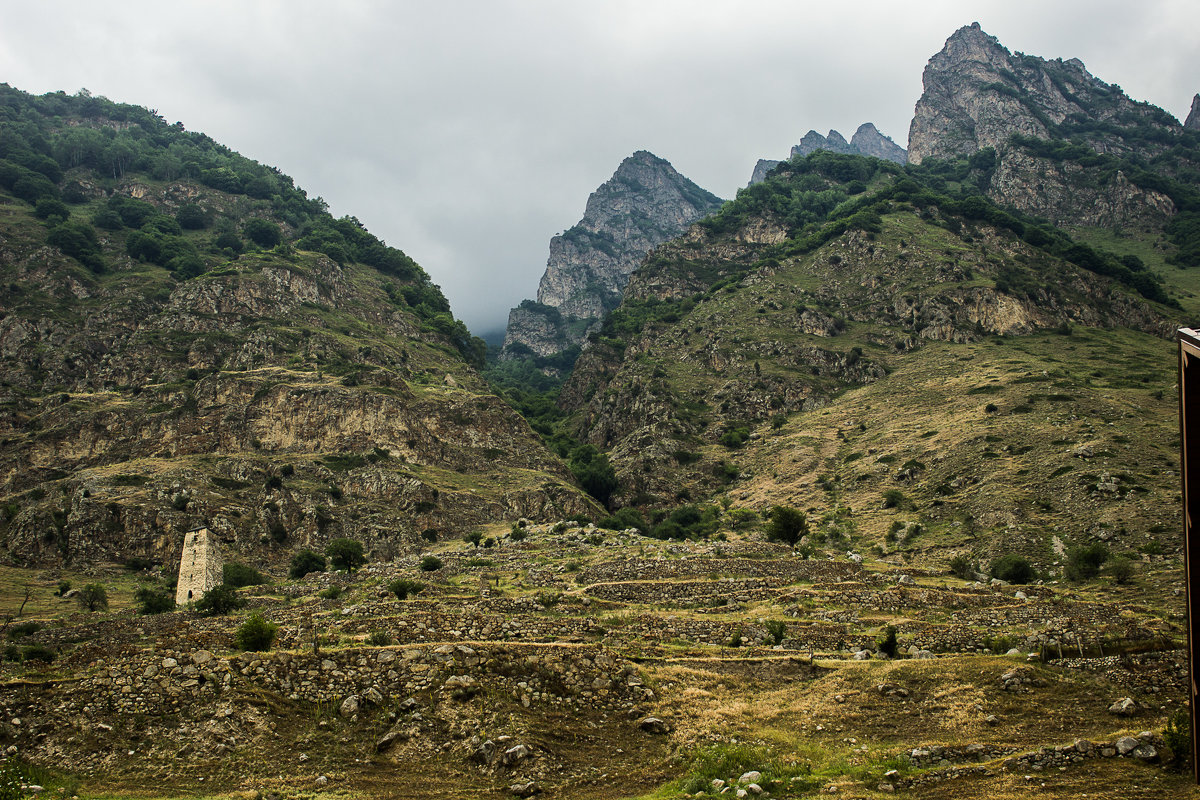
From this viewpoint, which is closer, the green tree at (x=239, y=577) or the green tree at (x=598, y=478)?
the green tree at (x=239, y=577)

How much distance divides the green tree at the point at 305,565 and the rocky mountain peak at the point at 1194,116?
250376 mm

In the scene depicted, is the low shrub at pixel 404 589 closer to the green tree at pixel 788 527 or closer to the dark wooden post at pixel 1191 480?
the dark wooden post at pixel 1191 480

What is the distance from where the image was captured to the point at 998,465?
49.2 metres

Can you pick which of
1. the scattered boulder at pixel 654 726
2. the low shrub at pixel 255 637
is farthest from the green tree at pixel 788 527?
the low shrub at pixel 255 637

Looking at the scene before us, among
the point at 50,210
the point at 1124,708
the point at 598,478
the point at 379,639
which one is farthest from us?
the point at 50,210

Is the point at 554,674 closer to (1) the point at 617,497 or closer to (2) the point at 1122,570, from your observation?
(2) the point at 1122,570

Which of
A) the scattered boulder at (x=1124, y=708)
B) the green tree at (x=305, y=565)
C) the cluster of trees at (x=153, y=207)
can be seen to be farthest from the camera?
the cluster of trees at (x=153, y=207)

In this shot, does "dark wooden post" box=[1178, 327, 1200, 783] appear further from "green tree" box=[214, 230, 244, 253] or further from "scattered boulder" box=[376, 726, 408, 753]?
"green tree" box=[214, 230, 244, 253]

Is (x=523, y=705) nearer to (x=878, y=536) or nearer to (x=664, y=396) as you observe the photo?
(x=878, y=536)

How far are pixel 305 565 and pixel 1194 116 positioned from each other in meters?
257

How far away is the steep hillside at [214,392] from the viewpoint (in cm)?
5341

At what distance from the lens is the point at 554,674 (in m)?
14.9

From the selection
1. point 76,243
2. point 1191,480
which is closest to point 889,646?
point 1191,480

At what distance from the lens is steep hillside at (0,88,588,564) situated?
53.4 metres
